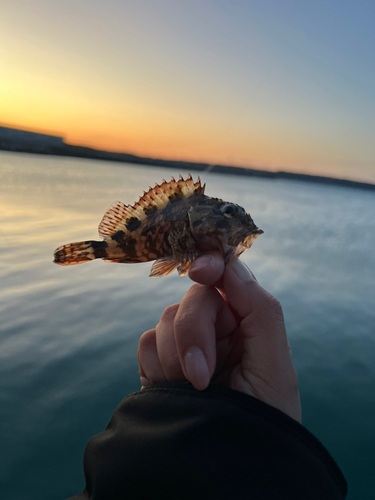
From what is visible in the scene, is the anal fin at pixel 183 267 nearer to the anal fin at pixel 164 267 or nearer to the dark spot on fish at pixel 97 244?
the anal fin at pixel 164 267

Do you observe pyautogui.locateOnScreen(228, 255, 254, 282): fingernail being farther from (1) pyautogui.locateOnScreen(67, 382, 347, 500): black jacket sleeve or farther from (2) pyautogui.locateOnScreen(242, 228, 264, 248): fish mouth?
(1) pyautogui.locateOnScreen(67, 382, 347, 500): black jacket sleeve

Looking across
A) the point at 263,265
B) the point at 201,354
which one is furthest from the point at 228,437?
the point at 263,265

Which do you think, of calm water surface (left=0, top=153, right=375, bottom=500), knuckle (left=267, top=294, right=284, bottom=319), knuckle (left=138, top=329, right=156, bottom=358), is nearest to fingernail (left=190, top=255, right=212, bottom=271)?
knuckle (left=267, top=294, right=284, bottom=319)

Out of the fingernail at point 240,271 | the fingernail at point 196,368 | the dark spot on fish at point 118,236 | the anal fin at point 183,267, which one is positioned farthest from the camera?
the dark spot on fish at point 118,236

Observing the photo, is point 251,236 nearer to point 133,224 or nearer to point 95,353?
point 133,224

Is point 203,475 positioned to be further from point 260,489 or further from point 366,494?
point 366,494

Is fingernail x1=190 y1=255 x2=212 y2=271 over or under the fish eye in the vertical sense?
under

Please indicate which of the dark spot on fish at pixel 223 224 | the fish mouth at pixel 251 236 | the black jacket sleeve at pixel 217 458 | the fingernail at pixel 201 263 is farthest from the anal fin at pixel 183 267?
the black jacket sleeve at pixel 217 458

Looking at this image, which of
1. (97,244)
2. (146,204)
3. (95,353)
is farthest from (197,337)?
(95,353)
